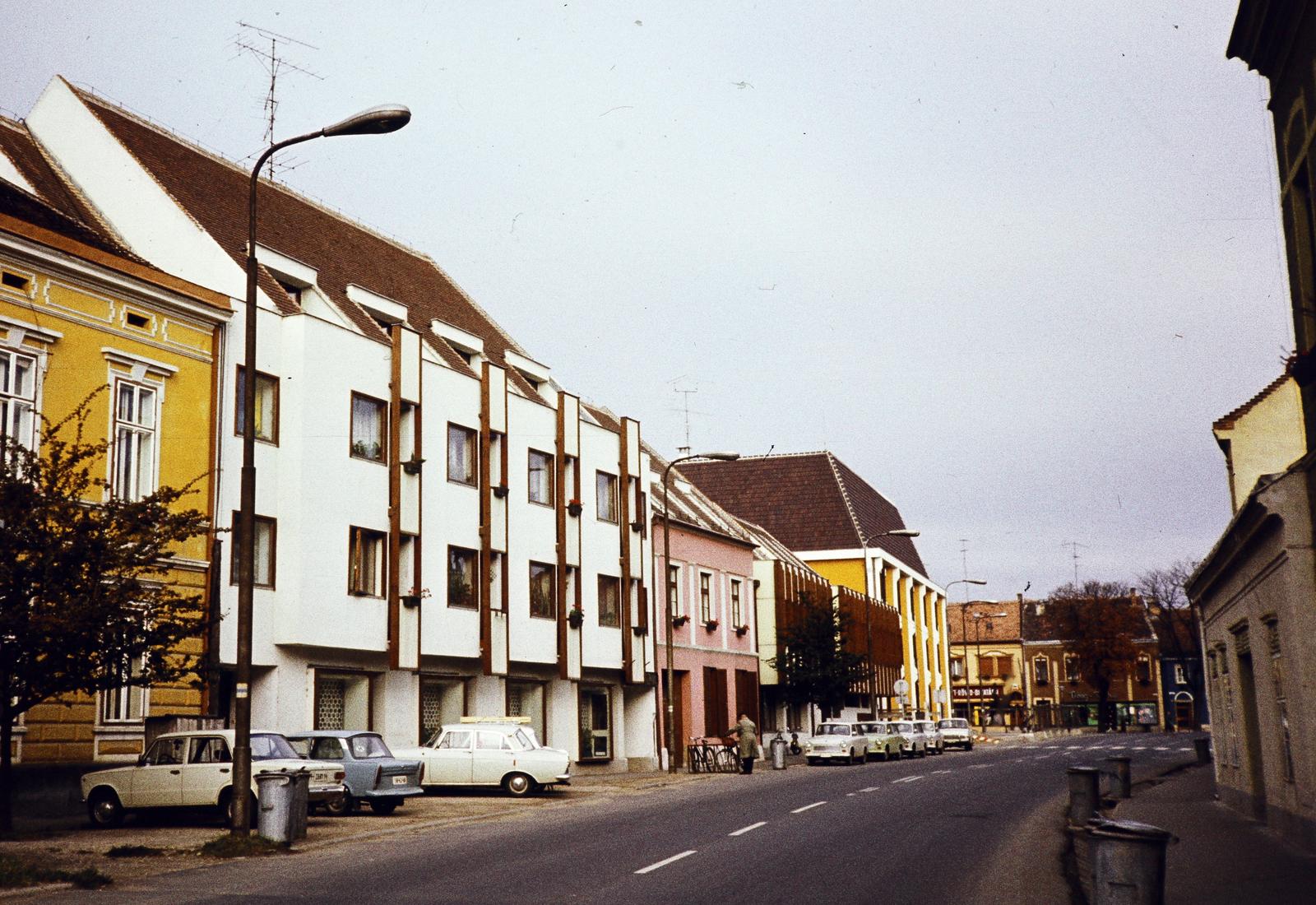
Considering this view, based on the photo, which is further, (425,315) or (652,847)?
(425,315)

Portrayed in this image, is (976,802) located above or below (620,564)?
below

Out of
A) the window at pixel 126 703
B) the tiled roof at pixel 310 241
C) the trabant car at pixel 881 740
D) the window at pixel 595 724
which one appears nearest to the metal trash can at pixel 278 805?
the window at pixel 126 703

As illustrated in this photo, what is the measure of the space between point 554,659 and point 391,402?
994cm

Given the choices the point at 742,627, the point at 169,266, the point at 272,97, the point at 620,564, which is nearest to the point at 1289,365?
the point at 169,266

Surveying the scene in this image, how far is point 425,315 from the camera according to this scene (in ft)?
140

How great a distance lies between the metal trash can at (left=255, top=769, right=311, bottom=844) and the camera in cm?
1875

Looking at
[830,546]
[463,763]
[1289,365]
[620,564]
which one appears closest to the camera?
[1289,365]

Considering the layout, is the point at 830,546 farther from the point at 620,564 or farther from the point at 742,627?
the point at 620,564

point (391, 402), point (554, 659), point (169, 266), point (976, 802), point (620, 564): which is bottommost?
point (976, 802)

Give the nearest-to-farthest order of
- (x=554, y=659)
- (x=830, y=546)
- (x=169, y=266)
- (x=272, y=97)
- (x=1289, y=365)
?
1. (x=1289, y=365)
2. (x=169, y=266)
3. (x=272, y=97)
4. (x=554, y=659)
5. (x=830, y=546)

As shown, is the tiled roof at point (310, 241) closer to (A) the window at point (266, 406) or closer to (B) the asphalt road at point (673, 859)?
(A) the window at point (266, 406)

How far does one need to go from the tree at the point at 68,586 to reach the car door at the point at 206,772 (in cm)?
190

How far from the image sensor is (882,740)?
A: 53469 mm

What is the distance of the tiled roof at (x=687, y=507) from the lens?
5339 cm
